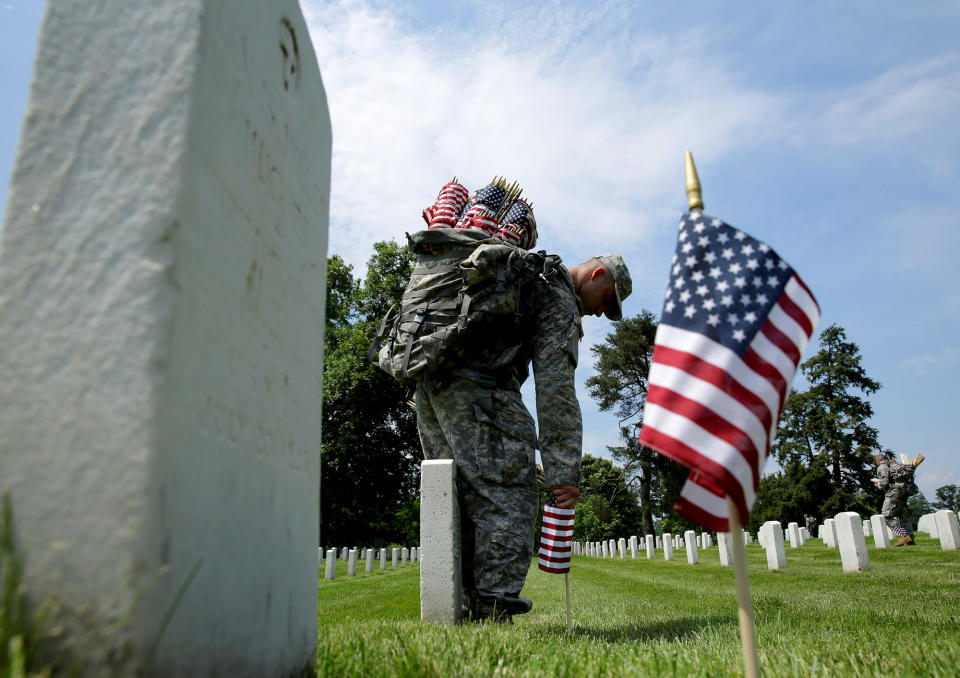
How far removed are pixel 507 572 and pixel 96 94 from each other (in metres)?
3.43

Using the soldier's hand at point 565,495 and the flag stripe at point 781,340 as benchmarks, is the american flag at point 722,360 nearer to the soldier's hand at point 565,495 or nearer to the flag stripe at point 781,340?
the flag stripe at point 781,340

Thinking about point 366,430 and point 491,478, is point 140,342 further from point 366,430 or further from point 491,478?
point 366,430

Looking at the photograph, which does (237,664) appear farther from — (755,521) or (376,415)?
(755,521)

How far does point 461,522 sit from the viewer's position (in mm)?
4105

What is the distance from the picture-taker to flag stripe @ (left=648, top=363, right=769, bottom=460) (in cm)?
174

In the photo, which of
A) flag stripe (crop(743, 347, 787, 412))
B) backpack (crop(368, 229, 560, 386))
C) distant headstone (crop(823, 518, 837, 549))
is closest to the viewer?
flag stripe (crop(743, 347, 787, 412))

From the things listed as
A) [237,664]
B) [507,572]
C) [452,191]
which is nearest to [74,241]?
[237,664]

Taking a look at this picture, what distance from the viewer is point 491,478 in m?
3.99

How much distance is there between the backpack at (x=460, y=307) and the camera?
13.1 feet

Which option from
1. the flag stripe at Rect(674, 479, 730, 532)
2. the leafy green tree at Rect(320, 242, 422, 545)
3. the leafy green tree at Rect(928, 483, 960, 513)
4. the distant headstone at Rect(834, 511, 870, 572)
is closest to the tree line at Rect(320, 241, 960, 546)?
the leafy green tree at Rect(320, 242, 422, 545)

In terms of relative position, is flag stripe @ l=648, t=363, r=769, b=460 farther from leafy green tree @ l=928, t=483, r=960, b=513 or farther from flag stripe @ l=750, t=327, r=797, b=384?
leafy green tree @ l=928, t=483, r=960, b=513

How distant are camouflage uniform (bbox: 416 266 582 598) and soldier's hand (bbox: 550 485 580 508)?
52mm

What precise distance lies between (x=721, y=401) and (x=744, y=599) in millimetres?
511

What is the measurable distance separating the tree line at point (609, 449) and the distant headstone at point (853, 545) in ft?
25.1
